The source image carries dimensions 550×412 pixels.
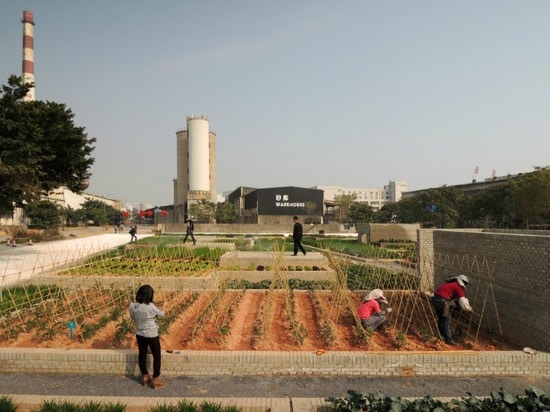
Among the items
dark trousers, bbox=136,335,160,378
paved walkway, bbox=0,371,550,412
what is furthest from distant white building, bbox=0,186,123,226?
dark trousers, bbox=136,335,160,378

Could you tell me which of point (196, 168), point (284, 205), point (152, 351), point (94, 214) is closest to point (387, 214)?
point (284, 205)

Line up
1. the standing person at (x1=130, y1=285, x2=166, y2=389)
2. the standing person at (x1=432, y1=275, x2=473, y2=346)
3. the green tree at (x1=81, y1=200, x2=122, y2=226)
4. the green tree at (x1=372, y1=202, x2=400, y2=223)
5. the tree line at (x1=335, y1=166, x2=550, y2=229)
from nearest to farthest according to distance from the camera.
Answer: the standing person at (x1=130, y1=285, x2=166, y2=389) < the standing person at (x1=432, y1=275, x2=473, y2=346) < the tree line at (x1=335, y1=166, x2=550, y2=229) < the green tree at (x1=81, y1=200, x2=122, y2=226) < the green tree at (x1=372, y1=202, x2=400, y2=223)

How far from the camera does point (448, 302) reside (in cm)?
657

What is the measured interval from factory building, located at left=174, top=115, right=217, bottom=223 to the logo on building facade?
44.1ft

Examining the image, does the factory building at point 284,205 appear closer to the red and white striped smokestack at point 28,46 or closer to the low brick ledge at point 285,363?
the red and white striped smokestack at point 28,46

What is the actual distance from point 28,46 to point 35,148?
164 feet

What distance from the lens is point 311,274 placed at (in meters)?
12.3

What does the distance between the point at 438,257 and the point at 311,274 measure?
12.9ft

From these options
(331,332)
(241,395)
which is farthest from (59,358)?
(331,332)

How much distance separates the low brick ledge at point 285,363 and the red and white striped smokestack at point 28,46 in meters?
58.7

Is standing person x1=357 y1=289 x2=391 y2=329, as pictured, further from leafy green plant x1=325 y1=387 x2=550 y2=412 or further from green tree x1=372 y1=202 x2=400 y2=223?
green tree x1=372 y1=202 x2=400 y2=223

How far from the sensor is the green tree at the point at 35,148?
16656 mm

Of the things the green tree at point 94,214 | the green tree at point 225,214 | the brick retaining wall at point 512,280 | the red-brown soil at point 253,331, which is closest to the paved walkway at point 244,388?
the red-brown soil at point 253,331

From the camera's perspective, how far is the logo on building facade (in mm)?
61312
